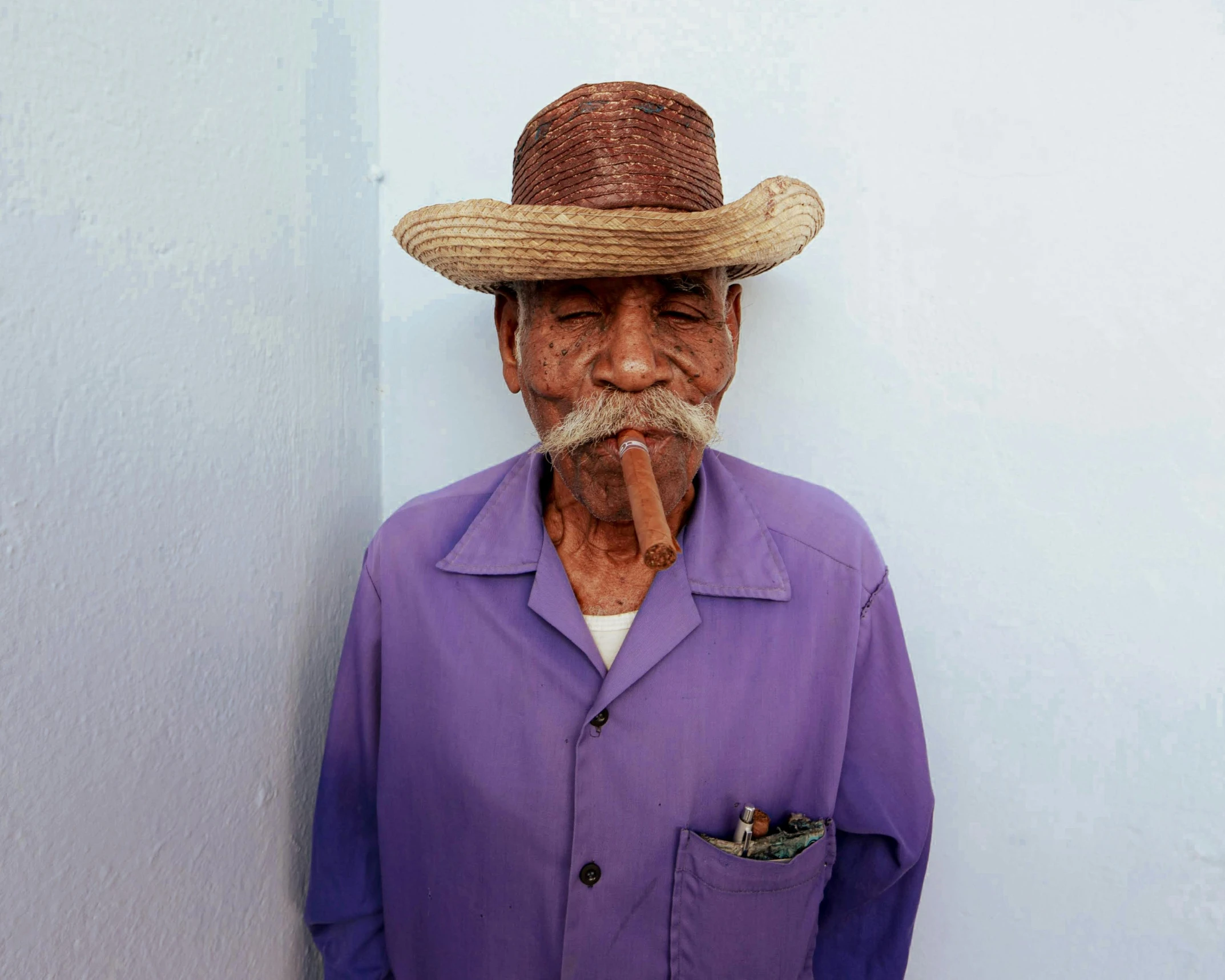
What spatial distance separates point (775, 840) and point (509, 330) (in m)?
0.85

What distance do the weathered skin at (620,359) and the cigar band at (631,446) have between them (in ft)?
0.04

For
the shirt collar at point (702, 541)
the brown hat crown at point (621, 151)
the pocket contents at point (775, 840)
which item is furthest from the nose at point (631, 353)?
the pocket contents at point (775, 840)

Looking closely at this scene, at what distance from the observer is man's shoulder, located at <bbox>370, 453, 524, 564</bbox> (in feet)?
4.18

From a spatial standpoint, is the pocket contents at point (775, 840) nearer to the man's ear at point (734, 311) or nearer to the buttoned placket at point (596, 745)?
the buttoned placket at point (596, 745)

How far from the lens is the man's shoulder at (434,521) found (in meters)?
1.27

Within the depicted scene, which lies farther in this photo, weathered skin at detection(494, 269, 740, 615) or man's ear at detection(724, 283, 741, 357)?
man's ear at detection(724, 283, 741, 357)

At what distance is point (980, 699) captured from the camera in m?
1.50

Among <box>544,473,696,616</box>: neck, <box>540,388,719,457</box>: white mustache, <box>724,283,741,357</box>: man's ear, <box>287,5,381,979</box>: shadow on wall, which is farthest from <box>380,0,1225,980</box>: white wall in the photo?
<box>540,388,719,457</box>: white mustache

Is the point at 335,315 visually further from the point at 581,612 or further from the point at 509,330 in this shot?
the point at 581,612

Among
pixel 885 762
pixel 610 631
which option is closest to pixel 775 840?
pixel 885 762

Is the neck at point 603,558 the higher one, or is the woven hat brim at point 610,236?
the woven hat brim at point 610,236

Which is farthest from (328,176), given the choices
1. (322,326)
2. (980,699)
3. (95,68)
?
(980,699)

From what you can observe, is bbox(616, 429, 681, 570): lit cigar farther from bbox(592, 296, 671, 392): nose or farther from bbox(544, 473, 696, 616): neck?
bbox(544, 473, 696, 616): neck

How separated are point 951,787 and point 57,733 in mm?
1419
